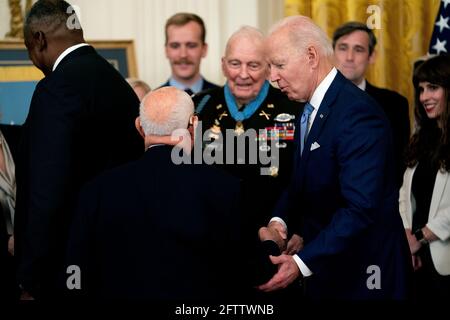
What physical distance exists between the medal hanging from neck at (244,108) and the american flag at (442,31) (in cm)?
155

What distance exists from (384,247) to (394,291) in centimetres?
17

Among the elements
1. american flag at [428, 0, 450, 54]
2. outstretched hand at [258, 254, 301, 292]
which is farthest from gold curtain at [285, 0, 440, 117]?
outstretched hand at [258, 254, 301, 292]

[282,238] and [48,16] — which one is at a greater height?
[48,16]

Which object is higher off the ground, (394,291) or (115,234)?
(115,234)

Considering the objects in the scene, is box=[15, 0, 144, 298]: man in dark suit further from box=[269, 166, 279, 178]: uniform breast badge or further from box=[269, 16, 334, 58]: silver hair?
box=[269, 166, 279, 178]: uniform breast badge

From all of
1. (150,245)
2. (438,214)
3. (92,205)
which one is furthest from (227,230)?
(438,214)

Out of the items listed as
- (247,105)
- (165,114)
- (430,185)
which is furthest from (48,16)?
(430,185)

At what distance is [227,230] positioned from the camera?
2.38 m

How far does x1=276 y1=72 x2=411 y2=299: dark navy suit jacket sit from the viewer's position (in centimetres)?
261

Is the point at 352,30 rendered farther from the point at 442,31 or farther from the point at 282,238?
the point at 282,238

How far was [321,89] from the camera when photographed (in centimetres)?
277

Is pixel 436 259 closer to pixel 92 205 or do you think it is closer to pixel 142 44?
pixel 92 205

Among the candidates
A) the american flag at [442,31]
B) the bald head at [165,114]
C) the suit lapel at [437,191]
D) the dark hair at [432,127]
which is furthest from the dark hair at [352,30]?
the bald head at [165,114]

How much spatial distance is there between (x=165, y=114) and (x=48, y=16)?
0.89 m
